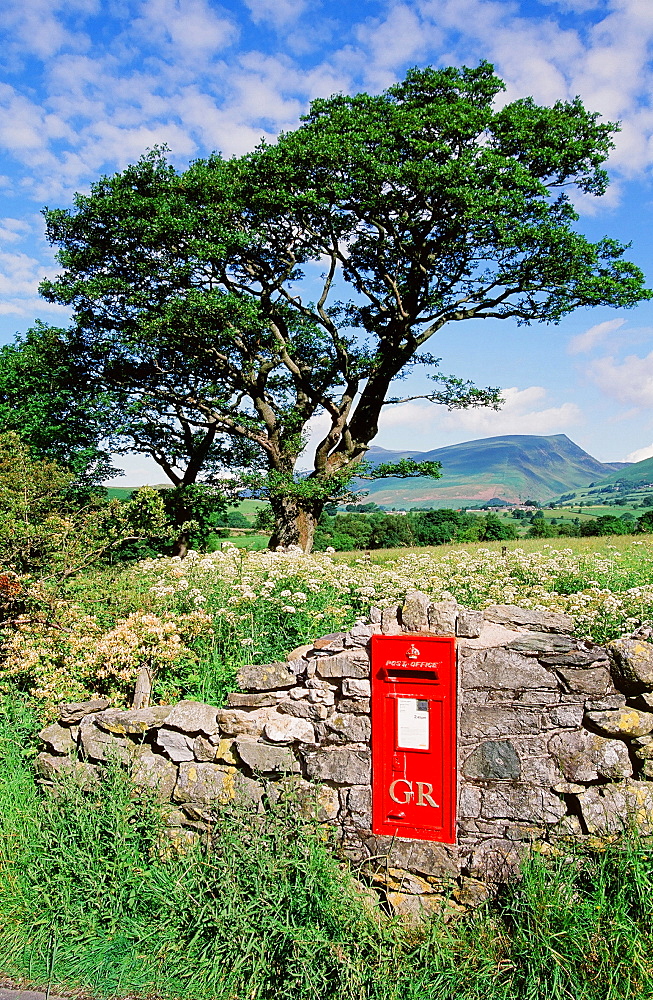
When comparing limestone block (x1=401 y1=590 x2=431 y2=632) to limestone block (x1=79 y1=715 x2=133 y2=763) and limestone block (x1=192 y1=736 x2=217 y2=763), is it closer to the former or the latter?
limestone block (x1=192 y1=736 x2=217 y2=763)

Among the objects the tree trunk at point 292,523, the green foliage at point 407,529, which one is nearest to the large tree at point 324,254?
the tree trunk at point 292,523

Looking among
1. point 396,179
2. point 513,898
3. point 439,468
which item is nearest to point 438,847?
point 513,898

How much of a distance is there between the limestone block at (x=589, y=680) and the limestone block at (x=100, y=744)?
3356 mm

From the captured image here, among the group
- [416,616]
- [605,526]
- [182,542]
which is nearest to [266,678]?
[416,616]

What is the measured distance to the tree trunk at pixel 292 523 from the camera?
1795 centimetres

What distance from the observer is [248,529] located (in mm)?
20312

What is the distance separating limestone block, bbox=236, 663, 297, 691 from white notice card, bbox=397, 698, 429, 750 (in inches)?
34.3

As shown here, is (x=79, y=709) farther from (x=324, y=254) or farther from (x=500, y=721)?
(x=324, y=254)

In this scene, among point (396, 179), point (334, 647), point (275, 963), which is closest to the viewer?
point (275, 963)

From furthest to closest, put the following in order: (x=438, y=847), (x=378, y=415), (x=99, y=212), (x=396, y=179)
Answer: (x=378, y=415) → (x=99, y=212) → (x=396, y=179) → (x=438, y=847)

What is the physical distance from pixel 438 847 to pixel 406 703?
3.23ft

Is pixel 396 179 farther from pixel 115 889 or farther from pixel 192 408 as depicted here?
pixel 115 889

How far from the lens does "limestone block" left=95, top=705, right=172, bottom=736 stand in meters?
5.26

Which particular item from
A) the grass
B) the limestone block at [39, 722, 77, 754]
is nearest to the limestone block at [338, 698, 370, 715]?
the limestone block at [39, 722, 77, 754]
